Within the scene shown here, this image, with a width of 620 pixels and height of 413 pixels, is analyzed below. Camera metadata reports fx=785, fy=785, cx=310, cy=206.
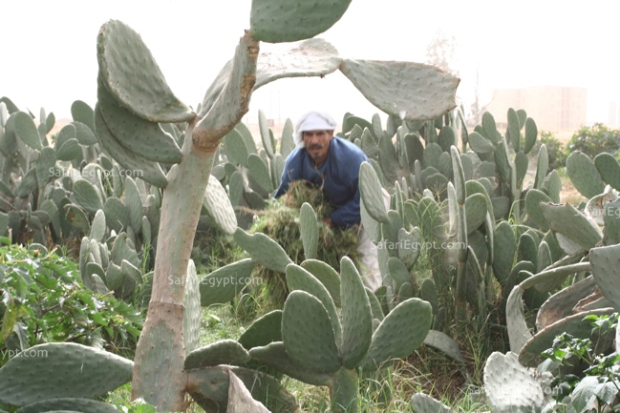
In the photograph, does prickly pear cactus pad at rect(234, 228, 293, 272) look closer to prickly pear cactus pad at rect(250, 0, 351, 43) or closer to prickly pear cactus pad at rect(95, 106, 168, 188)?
prickly pear cactus pad at rect(95, 106, 168, 188)

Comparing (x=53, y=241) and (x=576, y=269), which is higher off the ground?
(x=576, y=269)

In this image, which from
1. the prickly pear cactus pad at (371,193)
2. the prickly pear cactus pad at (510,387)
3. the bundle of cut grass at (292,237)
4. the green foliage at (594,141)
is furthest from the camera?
the green foliage at (594,141)

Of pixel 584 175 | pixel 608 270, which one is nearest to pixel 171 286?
pixel 608 270

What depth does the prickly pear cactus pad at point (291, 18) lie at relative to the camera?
1705 millimetres

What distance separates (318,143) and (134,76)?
232 centimetres

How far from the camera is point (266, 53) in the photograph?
7.17 feet

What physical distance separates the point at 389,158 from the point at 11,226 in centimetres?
275

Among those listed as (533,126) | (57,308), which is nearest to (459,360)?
(57,308)

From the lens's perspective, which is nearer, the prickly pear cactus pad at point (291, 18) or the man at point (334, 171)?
the prickly pear cactus pad at point (291, 18)

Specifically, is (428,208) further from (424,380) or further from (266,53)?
(266,53)

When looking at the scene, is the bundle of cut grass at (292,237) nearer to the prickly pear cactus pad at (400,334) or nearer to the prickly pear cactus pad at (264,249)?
the prickly pear cactus pad at (264,249)

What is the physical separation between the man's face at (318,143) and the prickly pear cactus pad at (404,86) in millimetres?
2047

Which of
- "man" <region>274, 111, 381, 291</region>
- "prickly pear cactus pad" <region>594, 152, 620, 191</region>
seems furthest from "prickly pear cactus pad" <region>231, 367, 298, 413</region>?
"prickly pear cactus pad" <region>594, 152, 620, 191</region>

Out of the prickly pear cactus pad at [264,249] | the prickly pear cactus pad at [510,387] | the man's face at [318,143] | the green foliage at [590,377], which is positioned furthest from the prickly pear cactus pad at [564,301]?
the man's face at [318,143]
